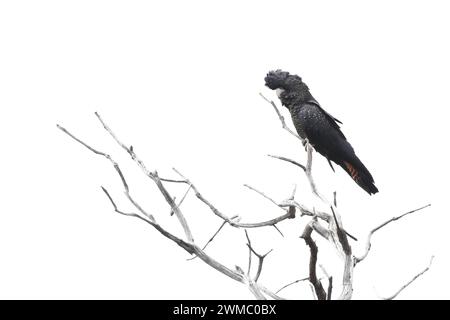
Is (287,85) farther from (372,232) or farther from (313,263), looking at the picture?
(313,263)

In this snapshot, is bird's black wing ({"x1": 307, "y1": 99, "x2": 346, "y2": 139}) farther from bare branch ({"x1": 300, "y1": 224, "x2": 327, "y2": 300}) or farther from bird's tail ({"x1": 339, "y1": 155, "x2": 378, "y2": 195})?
bare branch ({"x1": 300, "y1": 224, "x2": 327, "y2": 300})

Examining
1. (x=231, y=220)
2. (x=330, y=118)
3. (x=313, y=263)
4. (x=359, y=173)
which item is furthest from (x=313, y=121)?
(x=313, y=263)

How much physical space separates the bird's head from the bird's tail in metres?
0.81

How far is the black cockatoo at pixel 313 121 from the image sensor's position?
697 centimetres

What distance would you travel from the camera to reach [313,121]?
6969 millimetres

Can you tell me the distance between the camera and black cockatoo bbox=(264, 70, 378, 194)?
697 cm

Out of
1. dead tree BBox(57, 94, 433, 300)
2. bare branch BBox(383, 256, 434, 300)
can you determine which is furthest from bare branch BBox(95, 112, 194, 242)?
bare branch BBox(383, 256, 434, 300)

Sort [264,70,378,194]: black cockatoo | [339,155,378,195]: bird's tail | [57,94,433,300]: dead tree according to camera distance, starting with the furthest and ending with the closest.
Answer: [264,70,378,194]: black cockatoo, [339,155,378,195]: bird's tail, [57,94,433,300]: dead tree

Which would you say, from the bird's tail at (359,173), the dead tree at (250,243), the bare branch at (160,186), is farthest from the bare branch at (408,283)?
the bird's tail at (359,173)

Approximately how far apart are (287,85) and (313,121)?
46 cm

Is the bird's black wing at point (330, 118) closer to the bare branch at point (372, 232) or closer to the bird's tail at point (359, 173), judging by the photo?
the bird's tail at point (359, 173)

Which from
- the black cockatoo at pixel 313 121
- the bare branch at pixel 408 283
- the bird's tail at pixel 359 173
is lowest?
the bare branch at pixel 408 283
